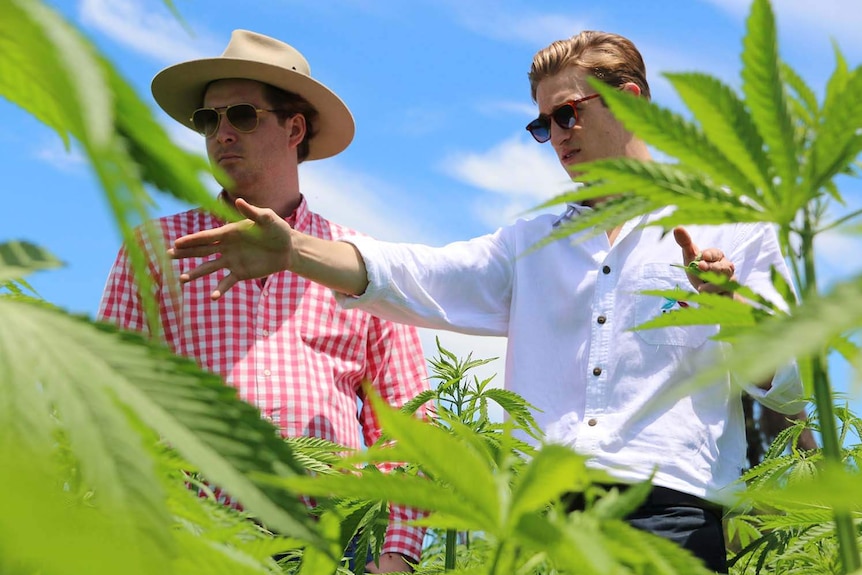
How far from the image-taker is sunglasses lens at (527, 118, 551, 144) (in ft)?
11.9

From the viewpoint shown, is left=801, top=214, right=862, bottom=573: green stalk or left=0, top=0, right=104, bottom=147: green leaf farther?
left=801, top=214, right=862, bottom=573: green stalk

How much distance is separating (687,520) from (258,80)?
274 centimetres

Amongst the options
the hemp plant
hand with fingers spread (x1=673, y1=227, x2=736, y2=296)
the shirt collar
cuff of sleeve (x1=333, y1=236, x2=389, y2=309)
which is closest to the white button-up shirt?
cuff of sleeve (x1=333, y1=236, x2=389, y2=309)

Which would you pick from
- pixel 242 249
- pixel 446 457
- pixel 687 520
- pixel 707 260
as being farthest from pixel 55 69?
pixel 687 520

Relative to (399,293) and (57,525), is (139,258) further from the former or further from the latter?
(399,293)

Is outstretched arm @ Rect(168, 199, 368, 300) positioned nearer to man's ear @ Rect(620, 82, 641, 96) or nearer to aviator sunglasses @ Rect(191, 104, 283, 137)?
man's ear @ Rect(620, 82, 641, 96)

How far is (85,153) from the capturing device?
352 millimetres

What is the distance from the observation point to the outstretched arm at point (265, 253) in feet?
7.87

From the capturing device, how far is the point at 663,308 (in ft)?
10.3

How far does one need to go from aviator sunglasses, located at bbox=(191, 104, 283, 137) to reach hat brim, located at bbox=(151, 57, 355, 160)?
0.68ft

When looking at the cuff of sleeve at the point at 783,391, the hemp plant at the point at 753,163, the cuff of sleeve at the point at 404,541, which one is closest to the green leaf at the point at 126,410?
the hemp plant at the point at 753,163

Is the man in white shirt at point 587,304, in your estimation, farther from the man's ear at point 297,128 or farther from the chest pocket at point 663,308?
the man's ear at point 297,128

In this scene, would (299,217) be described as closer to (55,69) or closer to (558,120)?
(558,120)

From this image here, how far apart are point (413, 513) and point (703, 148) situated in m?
2.54
